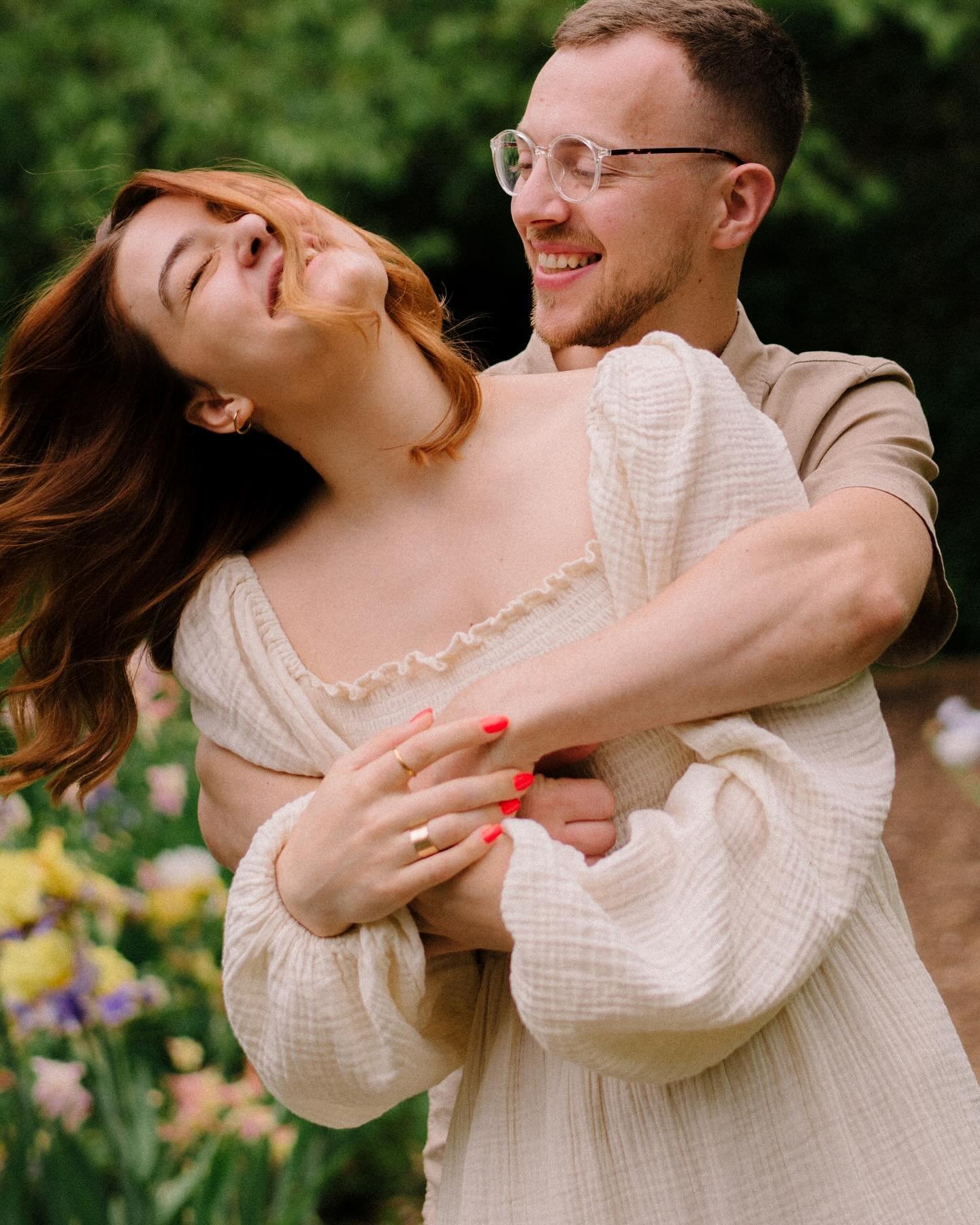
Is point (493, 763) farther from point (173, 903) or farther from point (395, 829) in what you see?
point (173, 903)

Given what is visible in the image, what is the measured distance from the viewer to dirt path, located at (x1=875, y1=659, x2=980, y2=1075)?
16.8 ft

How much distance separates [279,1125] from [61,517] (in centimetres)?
163

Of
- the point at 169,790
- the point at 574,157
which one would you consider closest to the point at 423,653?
the point at 574,157

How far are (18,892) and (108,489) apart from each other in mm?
867

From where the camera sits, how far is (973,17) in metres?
6.18

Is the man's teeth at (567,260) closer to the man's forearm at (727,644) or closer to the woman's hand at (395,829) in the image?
the man's forearm at (727,644)

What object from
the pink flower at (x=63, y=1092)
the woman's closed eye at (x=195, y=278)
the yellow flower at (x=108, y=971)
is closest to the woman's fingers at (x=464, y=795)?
the woman's closed eye at (x=195, y=278)

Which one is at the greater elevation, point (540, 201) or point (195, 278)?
point (195, 278)

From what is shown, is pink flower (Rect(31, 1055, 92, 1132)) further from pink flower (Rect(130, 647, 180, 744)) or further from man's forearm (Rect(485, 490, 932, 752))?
man's forearm (Rect(485, 490, 932, 752))

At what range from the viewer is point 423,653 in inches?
62.1

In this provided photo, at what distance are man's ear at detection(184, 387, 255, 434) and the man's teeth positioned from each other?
608 millimetres

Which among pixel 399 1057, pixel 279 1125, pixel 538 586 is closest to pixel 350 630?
pixel 538 586

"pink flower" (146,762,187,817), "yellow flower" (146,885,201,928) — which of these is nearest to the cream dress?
"yellow flower" (146,885,201,928)

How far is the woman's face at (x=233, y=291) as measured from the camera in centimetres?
159
